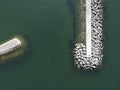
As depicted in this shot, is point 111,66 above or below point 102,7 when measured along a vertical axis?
below

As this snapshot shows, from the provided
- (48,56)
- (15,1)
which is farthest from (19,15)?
(48,56)

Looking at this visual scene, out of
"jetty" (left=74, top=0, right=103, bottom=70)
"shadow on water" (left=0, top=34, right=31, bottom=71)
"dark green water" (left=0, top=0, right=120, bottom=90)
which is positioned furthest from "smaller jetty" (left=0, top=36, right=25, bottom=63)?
"jetty" (left=74, top=0, right=103, bottom=70)

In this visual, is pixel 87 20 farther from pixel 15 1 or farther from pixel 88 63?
pixel 15 1

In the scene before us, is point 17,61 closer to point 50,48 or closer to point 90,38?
point 50,48

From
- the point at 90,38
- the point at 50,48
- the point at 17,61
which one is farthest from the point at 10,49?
the point at 90,38

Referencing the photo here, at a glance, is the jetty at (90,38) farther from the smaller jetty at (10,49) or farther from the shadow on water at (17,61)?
the smaller jetty at (10,49)

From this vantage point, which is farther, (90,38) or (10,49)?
(90,38)

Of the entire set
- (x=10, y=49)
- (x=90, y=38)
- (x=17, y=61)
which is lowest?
(x=17, y=61)
